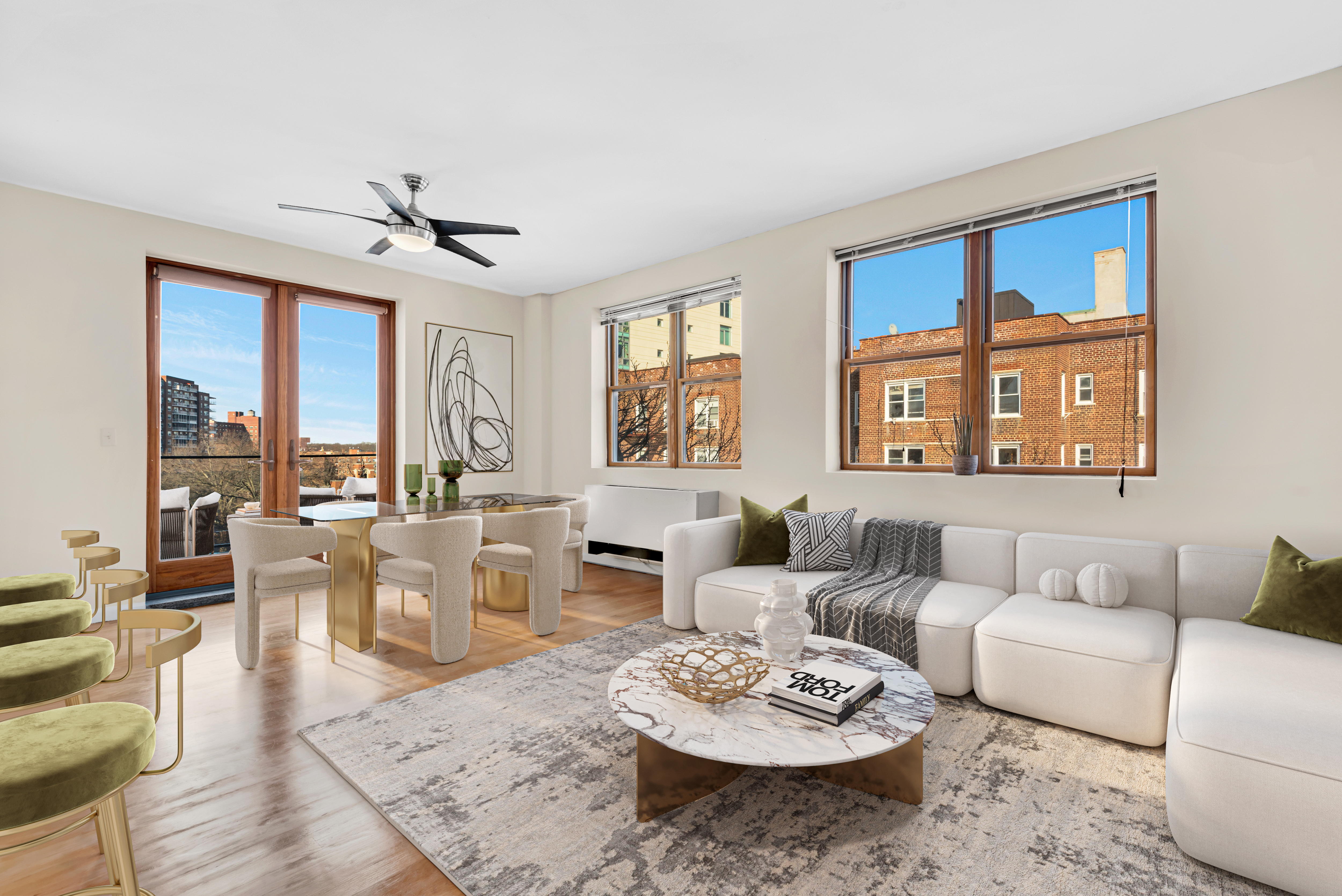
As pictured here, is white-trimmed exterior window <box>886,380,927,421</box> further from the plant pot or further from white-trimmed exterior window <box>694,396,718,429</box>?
white-trimmed exterior window <box>694,396,718,429</box>

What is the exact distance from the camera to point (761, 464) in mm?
4621

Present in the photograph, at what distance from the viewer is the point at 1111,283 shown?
3.33 meters

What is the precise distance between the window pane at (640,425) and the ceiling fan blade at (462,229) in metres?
2.43

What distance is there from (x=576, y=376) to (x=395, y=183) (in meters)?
2.63

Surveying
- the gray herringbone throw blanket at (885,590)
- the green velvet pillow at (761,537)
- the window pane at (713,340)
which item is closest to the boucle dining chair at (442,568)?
the green velvet pillow at (761,537)

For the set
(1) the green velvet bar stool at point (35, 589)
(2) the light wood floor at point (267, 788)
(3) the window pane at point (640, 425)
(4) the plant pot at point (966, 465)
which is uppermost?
(3) the window pane at point (640, 425)

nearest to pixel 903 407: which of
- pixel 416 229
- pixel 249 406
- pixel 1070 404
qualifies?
pixel 1070 404

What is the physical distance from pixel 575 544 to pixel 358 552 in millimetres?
1546

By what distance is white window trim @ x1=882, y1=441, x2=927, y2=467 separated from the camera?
13.1 feet

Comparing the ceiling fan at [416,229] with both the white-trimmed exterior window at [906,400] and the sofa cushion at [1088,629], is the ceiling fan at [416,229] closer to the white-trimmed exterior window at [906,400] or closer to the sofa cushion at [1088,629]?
the white-trimmed exterior window at [906,400]

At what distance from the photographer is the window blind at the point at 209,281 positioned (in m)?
4.44

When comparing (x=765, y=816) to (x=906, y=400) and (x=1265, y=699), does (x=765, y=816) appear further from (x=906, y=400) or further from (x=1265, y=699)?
(x=906, y=400)

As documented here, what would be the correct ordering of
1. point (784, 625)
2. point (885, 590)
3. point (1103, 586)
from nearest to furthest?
1. point (784, 625)
2. point (1103, 586)
3. point (885, 590)

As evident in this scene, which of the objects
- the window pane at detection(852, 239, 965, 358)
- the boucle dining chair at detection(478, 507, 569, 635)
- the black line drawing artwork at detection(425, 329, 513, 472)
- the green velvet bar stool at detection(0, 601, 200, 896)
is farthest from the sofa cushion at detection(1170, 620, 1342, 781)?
the black line drawing artwork at detection(425, 329, 513, 472)
